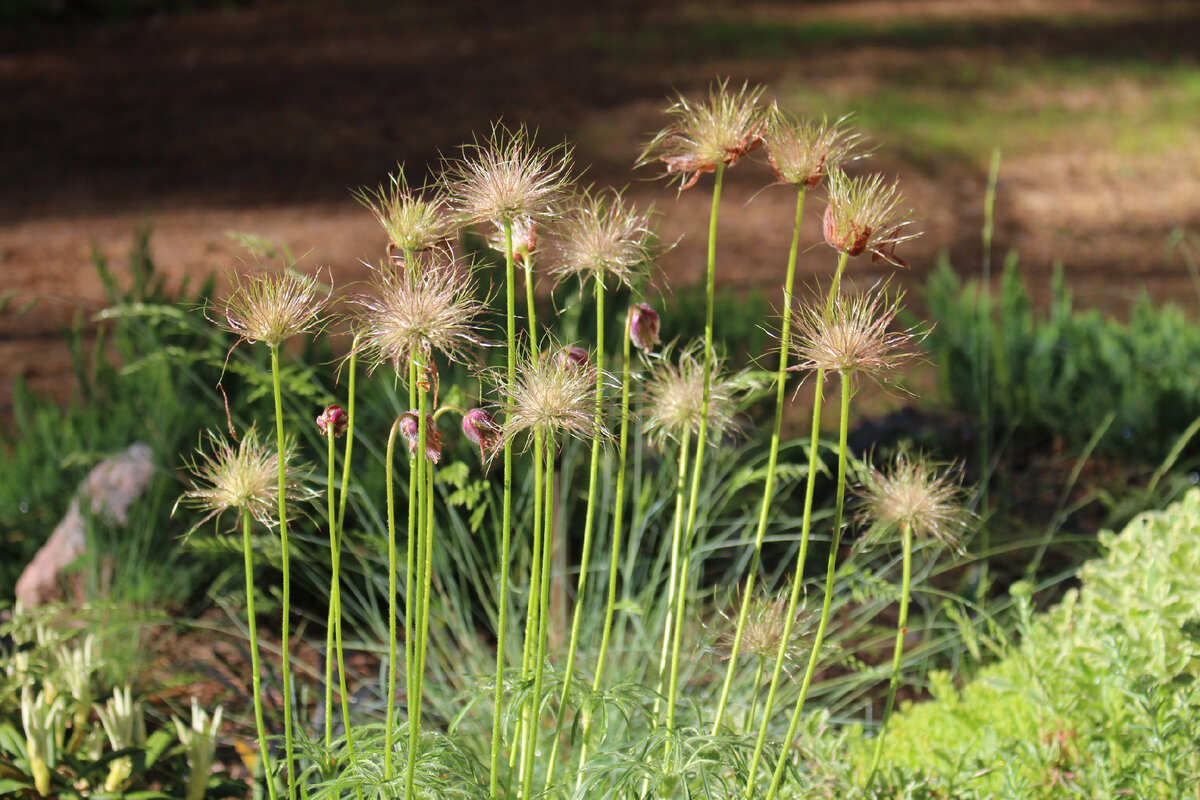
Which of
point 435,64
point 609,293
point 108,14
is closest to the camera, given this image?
point 609,293

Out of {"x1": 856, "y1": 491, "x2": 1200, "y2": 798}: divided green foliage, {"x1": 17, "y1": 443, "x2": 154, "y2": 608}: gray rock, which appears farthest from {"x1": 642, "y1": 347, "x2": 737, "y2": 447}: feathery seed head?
{"x1": 17, "y1": 443, "x2": 154, "y2": 608}: gray rock

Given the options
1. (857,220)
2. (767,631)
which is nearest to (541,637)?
(767,631)

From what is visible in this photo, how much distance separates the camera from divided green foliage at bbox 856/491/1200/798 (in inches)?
67.7

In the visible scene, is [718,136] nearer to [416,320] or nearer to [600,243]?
[600,243]

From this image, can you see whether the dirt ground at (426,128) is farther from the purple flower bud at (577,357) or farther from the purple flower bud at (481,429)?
the purple flower bud at (481,429)

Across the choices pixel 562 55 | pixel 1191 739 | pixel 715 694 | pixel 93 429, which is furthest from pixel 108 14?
pixel 1191 739

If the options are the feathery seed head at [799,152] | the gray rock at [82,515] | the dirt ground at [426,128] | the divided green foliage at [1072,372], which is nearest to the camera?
the feathery seed head at [799,152]

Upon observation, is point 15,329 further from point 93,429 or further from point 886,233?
point 886,233

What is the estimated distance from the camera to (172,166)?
8.13 metres

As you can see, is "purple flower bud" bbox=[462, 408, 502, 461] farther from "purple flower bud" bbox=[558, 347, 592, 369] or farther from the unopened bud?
the unopened bud

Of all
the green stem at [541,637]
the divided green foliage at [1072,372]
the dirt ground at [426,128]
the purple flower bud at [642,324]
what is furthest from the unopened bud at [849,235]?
the dirt ground at [426,128]

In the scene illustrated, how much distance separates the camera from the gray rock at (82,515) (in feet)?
9.22

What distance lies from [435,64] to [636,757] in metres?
10.4

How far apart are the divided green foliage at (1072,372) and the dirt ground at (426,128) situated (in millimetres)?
236
